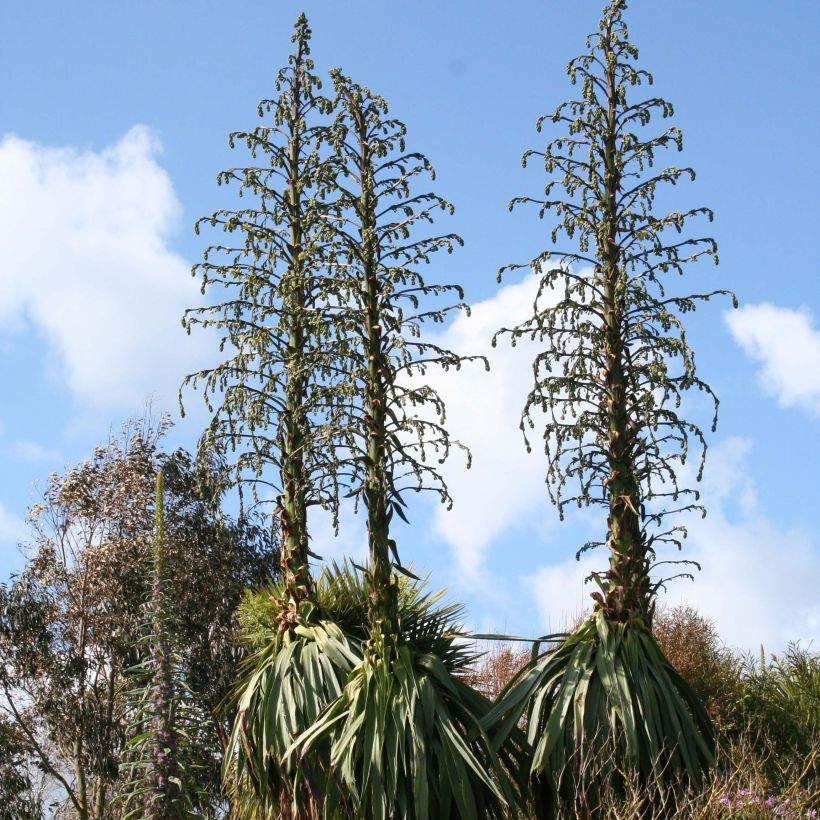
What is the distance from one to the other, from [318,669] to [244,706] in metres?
0.95

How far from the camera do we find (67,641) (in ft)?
73.7

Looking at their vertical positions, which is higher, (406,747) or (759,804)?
(406,747)

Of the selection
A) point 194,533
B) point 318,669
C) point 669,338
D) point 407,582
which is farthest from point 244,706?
point 194,533

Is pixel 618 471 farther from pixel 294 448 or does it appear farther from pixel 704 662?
pixel 704 662

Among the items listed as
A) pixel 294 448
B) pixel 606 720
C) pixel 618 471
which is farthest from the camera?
pixel 294 448

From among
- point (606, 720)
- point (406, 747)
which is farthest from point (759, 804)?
point (406, 747)

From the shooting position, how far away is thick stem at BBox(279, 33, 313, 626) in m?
13.4

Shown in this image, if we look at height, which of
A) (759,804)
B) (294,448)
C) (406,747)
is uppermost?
(294,448)

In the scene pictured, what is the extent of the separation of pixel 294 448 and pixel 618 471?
376cm

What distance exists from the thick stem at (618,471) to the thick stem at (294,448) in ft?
11.1

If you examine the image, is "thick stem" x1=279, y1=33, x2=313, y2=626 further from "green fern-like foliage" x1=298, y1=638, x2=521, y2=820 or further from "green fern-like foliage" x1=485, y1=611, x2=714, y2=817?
"green fern-like foliage" x1=485, y1=611, x2=714, y2=817

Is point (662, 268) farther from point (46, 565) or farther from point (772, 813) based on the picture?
point (46, 565)

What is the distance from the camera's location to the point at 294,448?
13750 mm

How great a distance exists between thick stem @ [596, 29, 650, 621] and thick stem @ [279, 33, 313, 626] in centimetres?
338
